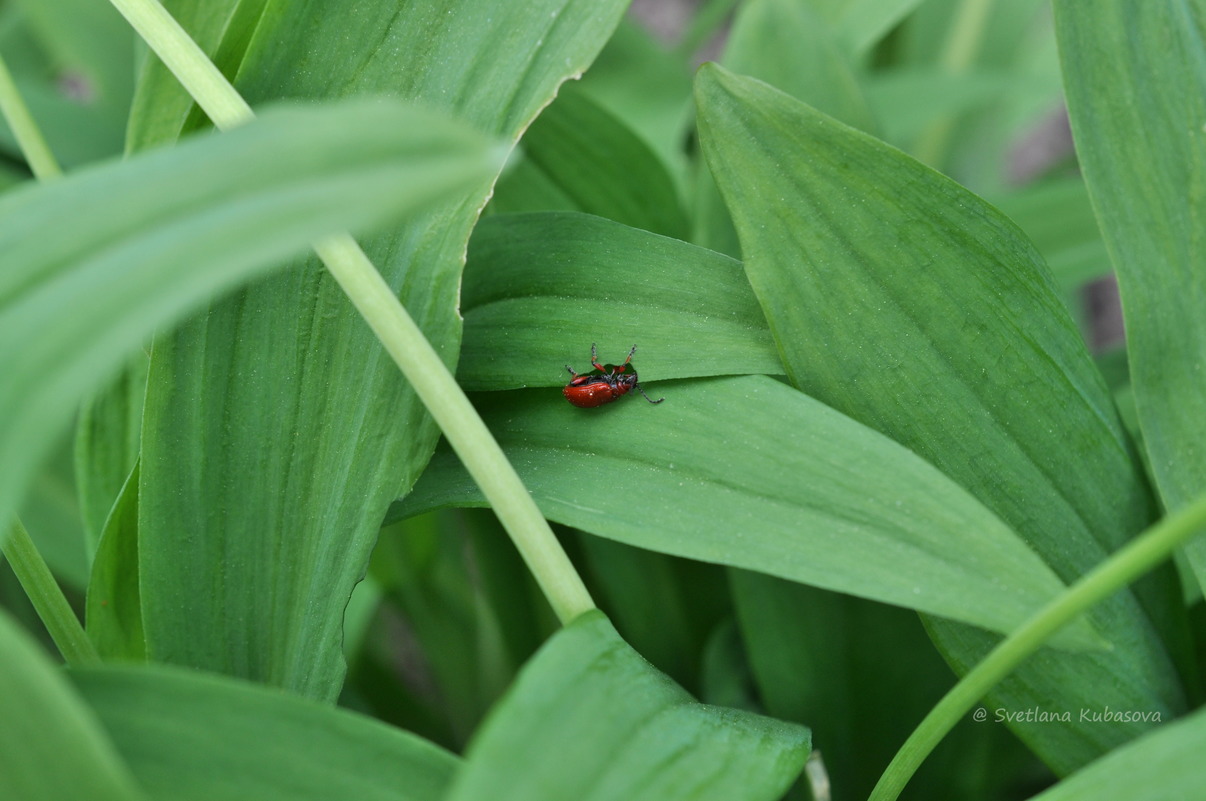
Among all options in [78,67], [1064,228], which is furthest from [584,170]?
[78,67]

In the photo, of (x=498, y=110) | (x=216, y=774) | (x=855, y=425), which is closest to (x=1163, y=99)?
(x=855, y=425)

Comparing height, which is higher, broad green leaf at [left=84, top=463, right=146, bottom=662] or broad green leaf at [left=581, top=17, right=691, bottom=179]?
broad green leaf at [left=581, top=17, right=691, bottom=179]

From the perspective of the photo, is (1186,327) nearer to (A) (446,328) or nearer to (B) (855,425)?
(B) (855,425)

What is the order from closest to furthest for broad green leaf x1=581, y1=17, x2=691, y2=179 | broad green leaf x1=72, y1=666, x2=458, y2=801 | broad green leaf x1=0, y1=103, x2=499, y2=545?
broad green leaf x1=0, y1=103, x2=499, y2=545 < broad green leaf x1=72, y1=666, x2=458, y2=801 < broad green leaf x1=581, y1=17, x2=691, y2=179

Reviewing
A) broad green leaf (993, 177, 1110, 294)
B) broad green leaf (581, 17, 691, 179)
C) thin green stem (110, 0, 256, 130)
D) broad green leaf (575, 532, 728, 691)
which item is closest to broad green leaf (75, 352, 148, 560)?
thin green stem (110, 0, 256, 130)

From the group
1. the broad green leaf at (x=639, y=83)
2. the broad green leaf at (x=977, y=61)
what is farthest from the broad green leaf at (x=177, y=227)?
the broad green leaf at (x=977, y=61)

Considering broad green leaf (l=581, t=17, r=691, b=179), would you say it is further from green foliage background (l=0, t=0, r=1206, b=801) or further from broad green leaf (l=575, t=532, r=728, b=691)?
broad green leaf (l=575, t=532, r=728, b=691)
